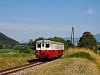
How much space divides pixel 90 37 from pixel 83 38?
2261 millimetres

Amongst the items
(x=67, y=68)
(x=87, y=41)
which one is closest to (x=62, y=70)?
(x=67, y=68)

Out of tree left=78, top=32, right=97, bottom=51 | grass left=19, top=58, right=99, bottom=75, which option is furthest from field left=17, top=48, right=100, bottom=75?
tree left=78, top=32, right=97, bottom=51

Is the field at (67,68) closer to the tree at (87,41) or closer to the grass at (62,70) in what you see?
the grass at (62,70)

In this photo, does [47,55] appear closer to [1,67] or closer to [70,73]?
[1,67]

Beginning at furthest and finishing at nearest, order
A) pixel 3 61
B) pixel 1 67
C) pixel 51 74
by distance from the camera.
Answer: pixel 3 61
pixel 1 67
pixel 51 74

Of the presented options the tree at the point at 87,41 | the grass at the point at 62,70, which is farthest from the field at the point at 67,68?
the tree at the point at 87,41

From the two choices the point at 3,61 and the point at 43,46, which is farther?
the point at 43,46

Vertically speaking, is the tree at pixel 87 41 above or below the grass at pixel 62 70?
above

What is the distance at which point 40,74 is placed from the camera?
1866 centimetres

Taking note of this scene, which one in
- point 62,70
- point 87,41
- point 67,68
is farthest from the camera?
point 87,41

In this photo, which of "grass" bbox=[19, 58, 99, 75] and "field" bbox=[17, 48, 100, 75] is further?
"field" bbox=[17, 48, 100, 75]

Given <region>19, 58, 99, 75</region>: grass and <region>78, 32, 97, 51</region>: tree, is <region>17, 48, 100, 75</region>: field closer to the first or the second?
Result: <region>19, 58, 99, 75</region>: grass

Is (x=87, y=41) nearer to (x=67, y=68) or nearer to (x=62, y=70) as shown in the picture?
(x=67, y=68)

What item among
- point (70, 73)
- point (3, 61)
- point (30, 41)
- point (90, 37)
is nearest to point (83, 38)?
point (90, 37)
